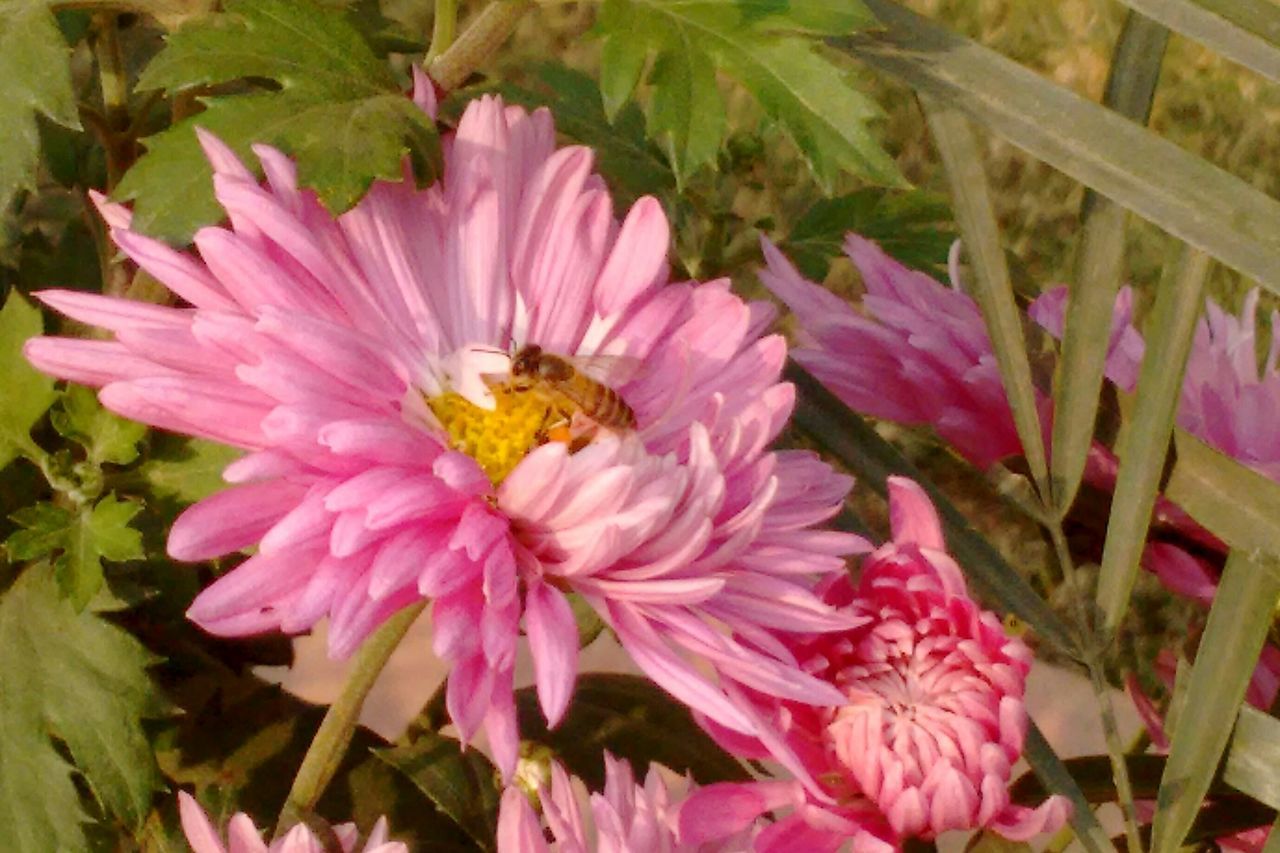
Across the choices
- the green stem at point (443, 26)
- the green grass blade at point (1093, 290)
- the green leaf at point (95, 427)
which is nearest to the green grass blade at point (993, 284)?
the green grass blade at point (1093, 290)

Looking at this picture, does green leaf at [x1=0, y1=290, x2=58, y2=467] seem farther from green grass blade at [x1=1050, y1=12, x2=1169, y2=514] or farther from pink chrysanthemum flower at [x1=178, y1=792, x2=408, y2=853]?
green grass blade at [x1=1050, y1=12, x2=1169, y2=514]

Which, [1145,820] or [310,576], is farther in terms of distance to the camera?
[1145,820]

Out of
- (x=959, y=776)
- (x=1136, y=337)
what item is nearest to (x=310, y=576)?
(x=959, y=776)

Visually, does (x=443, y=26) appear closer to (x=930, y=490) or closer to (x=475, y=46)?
(x=475, y=46)

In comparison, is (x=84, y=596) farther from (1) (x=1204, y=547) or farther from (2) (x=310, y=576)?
(1) (x=1204, y=547)

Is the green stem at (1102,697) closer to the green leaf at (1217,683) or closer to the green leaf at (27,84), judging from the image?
the green leaf at (1217,683)
